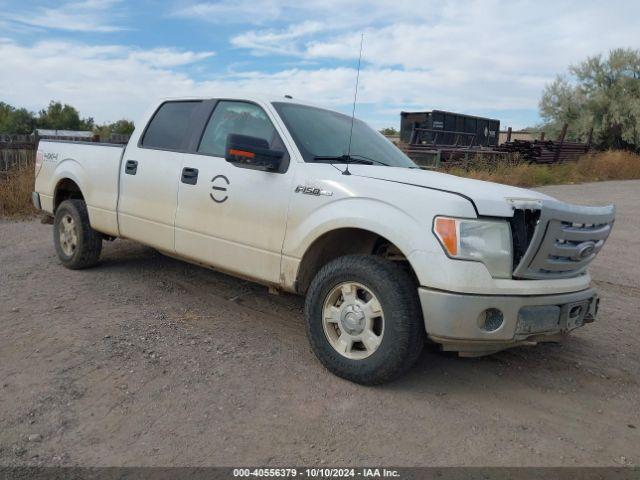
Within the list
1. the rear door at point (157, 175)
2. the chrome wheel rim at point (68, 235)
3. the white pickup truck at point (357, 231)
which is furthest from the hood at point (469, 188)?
the chrome wheel rim at point (68, 235)

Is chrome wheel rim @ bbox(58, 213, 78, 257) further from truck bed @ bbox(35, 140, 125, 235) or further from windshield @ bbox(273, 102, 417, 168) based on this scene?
windshield @ bbox(273, 102, 417, 168)

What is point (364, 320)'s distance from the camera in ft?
12.0

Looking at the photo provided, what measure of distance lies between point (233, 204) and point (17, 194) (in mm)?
7609

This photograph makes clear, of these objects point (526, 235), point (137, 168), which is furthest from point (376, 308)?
point (137, 168)

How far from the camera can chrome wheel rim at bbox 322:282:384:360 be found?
361 cm

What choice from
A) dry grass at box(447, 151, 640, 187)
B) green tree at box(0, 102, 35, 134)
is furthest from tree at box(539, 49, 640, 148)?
green tree at box(0, 102, 35, 134)

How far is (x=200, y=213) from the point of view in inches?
183

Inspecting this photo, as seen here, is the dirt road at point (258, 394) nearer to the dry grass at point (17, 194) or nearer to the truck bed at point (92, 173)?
the truck bed at point (92, 173)

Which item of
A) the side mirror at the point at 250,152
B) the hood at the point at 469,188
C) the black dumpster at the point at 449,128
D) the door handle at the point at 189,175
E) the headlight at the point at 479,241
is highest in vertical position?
the black dumpster at the point at 449,128

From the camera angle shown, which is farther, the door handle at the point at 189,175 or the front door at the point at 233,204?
the door handle at the point at 189,175

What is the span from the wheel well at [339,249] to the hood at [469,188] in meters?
0.43

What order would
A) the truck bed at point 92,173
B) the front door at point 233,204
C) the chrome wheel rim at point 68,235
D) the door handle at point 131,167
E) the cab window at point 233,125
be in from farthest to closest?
the chrome wheel rim at point 68,235, the truck bed at point 92,173, the door handle at point 131,167, the cab window at point 233,125, the front door at point 233,204

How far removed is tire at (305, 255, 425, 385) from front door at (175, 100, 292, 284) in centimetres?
52

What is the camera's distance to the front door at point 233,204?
4.18 meters
